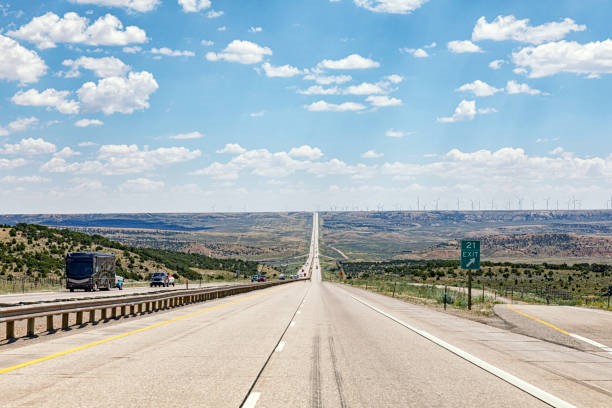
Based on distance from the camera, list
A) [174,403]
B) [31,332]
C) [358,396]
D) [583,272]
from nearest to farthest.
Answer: [174,403], [358,396], [31,332], [583,272]

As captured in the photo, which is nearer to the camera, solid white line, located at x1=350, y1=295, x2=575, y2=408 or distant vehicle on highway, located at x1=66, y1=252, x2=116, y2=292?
solid white line, located at x1=350, y1=295, x2=575, y2=408

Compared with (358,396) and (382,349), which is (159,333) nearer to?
(382,349)

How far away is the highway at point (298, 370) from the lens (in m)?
9.25

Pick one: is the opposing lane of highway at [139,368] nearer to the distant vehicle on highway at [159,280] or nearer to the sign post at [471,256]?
the sign post at [471,256]

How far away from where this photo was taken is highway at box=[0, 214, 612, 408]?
30.3 ft

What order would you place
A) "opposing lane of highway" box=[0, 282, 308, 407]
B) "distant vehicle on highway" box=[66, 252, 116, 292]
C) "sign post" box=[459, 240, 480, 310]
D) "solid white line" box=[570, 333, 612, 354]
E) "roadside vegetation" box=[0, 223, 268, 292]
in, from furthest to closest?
"roadside vegetation" box=[0, 223, 268, 292], "distant vehicle on highway" box=[66, 252, 116, 292], "sign post" box=[459, 240, 480, 310], "solid white line" box=[570, 333, 612, 354], "opposing lane of highway" box=[0, 282, 308, 407]

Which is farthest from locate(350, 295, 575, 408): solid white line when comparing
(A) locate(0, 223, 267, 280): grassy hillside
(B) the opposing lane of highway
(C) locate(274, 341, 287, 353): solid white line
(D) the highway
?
(A) locate(0, 223, 267, 280): grassy hillside

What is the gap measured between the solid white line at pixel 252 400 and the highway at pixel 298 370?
0.01 m

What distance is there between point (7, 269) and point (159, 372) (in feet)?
227

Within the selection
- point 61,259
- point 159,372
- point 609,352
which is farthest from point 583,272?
point 159,372

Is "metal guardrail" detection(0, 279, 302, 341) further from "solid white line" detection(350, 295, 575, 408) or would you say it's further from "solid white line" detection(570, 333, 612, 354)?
"solid white line" detection(570, 333, 612, 354)

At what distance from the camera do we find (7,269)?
73.7m

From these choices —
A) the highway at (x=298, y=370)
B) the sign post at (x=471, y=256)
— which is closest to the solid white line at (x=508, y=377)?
the highway at (x=298, y=370)

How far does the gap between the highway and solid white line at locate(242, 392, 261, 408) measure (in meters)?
0.01
